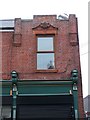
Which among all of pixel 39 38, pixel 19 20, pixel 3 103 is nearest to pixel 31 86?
pixel 3 103

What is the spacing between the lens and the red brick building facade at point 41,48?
13773mm

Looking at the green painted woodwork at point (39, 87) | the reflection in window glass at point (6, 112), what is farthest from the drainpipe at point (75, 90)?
the reflection in window glass at point (6, 112)

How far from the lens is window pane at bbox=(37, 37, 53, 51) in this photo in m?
14.4

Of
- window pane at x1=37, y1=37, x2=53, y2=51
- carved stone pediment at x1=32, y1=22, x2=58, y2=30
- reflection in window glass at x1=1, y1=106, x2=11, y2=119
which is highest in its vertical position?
carved stone pediment at x1=32, y1=22, x2=58, y2=30

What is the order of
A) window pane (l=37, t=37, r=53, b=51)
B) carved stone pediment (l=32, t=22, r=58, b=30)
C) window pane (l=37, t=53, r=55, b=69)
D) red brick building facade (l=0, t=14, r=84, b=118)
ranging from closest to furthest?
red brick building facade (l=0, t=14, r=84, b=118) → window pane (l=37, t=53, r=55, b=69) → window pane (l=37, t=37, r=53, b=51) → carved stone pediment (l=32, t=22, r=58, b=30)

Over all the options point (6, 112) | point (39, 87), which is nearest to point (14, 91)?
point (6, 112)

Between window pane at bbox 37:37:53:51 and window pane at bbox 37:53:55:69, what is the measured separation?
1.05 feet

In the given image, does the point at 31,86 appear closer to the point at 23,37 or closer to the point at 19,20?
the point at 23,37

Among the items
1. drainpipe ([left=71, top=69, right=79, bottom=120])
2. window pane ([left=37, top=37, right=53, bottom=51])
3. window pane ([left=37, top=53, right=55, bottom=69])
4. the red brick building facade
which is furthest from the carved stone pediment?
drainpipe ([left=71, top=69, right=79, bottom=120])

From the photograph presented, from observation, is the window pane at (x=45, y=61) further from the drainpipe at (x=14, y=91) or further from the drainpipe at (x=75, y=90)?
the drainpipe at (x=14, y=91)

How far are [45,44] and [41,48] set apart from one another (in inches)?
11.7

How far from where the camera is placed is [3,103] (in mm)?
12961

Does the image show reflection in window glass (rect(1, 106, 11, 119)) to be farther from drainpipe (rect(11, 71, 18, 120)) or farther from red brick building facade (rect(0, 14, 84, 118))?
red brick building facade (rect(0, 14, 84, 118))

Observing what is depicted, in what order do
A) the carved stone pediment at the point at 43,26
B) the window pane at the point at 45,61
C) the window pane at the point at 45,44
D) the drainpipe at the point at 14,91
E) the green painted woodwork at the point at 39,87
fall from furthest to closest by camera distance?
1. the carved stone pediment at the point at 43,26
2. the window pane at the point at 45,44
3. the window pane at the point at 45,61
4. the green painted woodwork at the point at 39,87
5. the drainpipe at the point at 14,91
